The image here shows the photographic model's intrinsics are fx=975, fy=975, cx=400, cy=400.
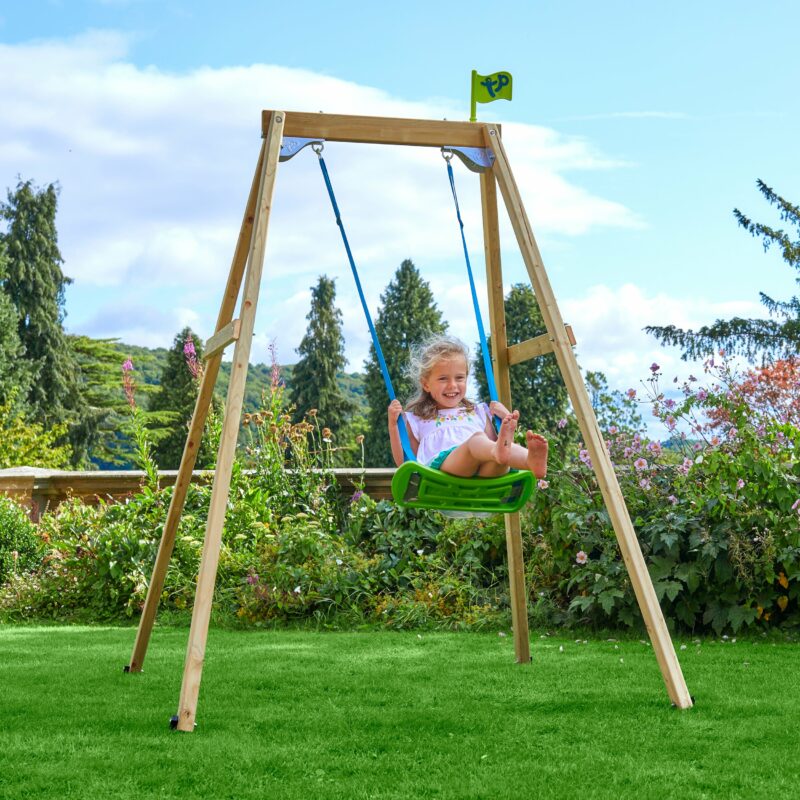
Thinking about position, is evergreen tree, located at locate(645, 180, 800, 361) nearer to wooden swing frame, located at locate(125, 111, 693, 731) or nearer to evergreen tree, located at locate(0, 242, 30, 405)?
evergreen tree, located at locate(0, 242, 30, 405)

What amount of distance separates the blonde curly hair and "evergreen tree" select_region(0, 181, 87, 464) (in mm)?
25084

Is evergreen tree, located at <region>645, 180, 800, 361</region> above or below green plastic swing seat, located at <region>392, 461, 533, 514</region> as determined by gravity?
above

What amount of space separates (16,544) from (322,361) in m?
21.6

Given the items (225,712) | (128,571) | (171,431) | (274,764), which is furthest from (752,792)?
(171,431)

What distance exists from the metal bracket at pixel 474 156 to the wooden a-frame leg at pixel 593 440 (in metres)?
0.04

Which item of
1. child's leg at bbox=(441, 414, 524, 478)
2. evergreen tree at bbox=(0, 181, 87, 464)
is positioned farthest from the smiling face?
evergreen tree at bbox=(0, 181, 87, 464)

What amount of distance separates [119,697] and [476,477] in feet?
5.69

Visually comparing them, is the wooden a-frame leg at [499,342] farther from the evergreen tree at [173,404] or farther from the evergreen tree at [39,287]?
the evergreen tree at [39,287]

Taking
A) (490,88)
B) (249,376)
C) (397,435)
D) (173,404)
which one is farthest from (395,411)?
(249,376)

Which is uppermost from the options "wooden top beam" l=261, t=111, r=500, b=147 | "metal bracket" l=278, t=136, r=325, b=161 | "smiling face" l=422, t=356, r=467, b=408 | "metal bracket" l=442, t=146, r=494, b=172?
"wooden top beam" l=261, t=111, r=500, b=147

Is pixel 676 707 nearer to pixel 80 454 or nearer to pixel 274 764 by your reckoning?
pixel 274 764

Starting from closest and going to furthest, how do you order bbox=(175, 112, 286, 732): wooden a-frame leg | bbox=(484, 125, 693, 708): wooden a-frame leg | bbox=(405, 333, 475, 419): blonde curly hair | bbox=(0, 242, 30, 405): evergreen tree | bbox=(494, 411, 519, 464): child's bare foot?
bbox=(175, 112, 286, 732): wooden a-frame leg
bbox=(484, 125, 693, 708): wooden a-frame leg
bbox=(494, 411, 519, 464): child's bare foot
bbox=(405, 333, 475, 419): blonde curly hair
bbox=(0, 242, 30, 405): evergreen tree

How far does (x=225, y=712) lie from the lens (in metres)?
3.72

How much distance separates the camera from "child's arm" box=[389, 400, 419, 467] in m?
4.04
